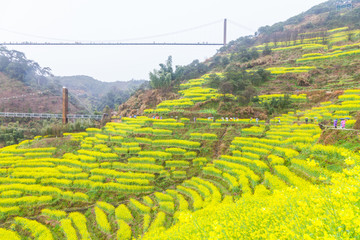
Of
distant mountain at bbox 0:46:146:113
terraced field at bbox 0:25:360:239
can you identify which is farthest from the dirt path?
distant mountain at bbox 0:46:146:113

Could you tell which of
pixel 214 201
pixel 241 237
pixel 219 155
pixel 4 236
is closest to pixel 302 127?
pixel 219 155

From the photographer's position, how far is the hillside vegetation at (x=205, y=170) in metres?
5.00

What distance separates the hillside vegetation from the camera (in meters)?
5.00

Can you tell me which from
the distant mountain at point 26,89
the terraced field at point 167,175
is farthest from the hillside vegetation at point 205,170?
the distant mountain at point 26,89

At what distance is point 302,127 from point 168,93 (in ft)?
72.2

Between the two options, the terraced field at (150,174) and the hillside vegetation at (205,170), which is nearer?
the hillside vegetation at (205,170)

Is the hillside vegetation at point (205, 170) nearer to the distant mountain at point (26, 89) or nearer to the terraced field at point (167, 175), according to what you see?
the terraced field at point (167, 175)

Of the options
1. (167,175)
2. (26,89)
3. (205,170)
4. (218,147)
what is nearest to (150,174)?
(167,175)

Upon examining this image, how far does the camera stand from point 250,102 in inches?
963

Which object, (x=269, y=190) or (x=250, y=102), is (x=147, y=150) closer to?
(x=269, y=190)

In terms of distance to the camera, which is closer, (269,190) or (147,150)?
(269,190)

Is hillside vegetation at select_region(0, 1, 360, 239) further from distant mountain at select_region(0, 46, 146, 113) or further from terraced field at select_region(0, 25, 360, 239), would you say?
distant mountain at select_region(0, 46, 146, 113)

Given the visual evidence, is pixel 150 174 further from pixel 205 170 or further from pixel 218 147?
pixel 218 147

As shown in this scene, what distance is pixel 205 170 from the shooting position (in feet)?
47.4
